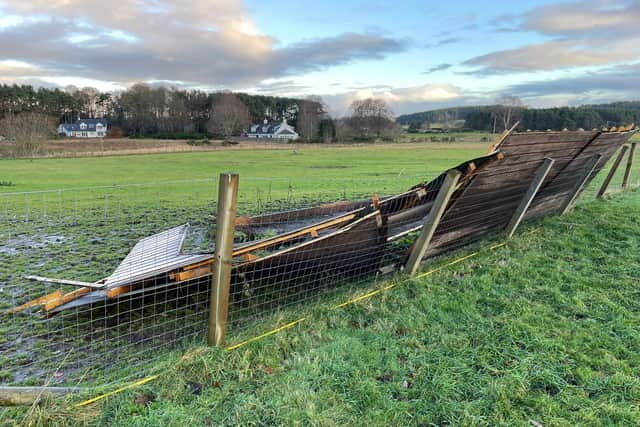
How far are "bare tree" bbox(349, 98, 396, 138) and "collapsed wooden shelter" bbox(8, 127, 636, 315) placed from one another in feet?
281

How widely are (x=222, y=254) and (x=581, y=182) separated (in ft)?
27.0

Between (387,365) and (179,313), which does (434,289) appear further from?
(179,313)

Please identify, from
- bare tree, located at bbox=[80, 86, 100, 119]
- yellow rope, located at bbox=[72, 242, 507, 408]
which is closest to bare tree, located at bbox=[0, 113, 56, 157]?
yellow rope, located at bbox=[72, 242, 507, 408]

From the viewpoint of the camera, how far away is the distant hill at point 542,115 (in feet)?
153

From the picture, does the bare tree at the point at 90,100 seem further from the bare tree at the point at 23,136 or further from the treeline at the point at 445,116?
the treeline at the point at 445,116

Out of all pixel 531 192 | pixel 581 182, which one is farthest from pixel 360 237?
pixel 581 182

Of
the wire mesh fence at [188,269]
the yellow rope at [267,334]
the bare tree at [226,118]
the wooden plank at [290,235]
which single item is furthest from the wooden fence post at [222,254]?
the bare tree at [226,118]

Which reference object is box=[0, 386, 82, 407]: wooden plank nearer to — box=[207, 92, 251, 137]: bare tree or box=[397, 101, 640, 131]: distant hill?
box=[397, 101, 640, 131]: distant hill

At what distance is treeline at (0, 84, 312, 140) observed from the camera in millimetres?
83000

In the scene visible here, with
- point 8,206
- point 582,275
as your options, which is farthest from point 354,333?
point 8,206

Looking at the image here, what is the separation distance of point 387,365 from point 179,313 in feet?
8.84

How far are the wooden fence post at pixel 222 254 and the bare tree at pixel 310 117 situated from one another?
8303cm

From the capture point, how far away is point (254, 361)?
11.1 ft

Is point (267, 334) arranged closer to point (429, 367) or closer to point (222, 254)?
point (222, 254)
